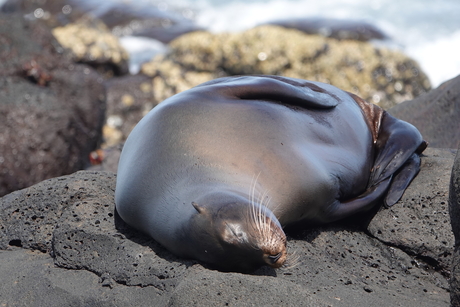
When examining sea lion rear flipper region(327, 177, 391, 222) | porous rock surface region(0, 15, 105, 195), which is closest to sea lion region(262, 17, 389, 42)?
porous rock surface region(0, 15, 105, 195)

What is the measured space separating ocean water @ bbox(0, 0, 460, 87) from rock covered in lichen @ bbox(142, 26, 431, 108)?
4919 mm

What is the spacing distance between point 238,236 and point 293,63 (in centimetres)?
806

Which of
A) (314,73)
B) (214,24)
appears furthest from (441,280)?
(214,24)

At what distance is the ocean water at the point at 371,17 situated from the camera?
54.7 feet

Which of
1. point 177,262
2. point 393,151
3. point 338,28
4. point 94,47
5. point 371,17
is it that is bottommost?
point 371,17

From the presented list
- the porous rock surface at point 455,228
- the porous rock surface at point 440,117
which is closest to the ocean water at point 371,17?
the porous rock surface at point 440,117

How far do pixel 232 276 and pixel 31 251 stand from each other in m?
1.69

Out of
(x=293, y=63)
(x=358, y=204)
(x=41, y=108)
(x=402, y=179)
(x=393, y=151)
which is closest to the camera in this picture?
(x=358, y=204)

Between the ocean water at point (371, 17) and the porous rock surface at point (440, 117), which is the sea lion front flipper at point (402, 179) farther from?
the ocean water at point (371, 17)

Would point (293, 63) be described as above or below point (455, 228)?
below

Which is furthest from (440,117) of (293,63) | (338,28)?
(338,28)

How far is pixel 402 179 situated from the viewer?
4062 mm

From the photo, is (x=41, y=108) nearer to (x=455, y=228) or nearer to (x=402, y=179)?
(x=402, y=179)

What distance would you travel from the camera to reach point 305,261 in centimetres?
315
